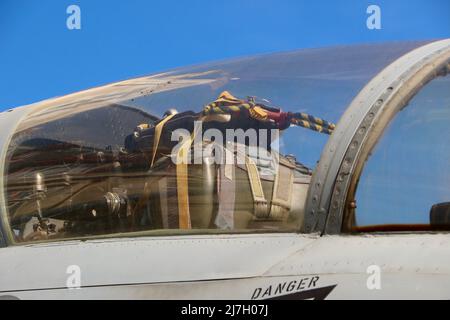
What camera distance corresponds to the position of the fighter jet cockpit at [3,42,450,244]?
2.50 m

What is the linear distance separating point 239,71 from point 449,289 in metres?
1.81

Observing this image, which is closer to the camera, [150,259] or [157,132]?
[150,259]

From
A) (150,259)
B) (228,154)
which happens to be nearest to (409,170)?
(228,154)

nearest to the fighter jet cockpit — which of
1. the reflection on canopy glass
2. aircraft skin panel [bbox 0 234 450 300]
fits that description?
the reflection on canopy glass

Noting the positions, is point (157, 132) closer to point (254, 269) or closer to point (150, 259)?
point (150, 259)

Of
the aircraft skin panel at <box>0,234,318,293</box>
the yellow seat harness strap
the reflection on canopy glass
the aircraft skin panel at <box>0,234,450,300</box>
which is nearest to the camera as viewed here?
the aircraft skin panel at <box>0,234,450,300</box>

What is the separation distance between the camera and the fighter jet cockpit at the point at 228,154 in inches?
98.3

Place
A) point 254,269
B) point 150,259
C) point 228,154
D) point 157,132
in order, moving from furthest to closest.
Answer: point 157,132, point 228,154, point 150,259, point 254,269

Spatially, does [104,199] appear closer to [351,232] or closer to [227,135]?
[227,135]

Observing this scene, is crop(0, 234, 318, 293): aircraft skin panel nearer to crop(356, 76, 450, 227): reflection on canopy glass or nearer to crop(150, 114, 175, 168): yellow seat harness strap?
crop(356, 76, 450, 227): reflection on canopy glass

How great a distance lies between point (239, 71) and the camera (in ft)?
11.2

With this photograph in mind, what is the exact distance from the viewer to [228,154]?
9.92 ft

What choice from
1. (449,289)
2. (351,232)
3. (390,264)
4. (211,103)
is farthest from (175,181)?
(449,289)

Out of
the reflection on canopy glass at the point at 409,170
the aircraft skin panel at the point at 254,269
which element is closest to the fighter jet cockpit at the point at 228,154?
the reflection on canopy glass at the point at 409,170
